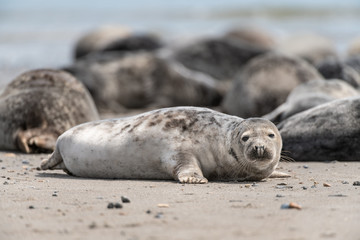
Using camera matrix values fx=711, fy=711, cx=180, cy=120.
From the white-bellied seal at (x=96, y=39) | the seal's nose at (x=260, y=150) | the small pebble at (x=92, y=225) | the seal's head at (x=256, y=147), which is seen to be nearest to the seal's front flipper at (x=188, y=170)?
the seal's head at (x=256, y=147)

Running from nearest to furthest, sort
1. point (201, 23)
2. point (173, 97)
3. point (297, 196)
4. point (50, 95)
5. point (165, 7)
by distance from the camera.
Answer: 1. point (297, 196)
2. point (50, 95)
3. point (173, 97)
4. point (201, 23)
5. point (165, 7)

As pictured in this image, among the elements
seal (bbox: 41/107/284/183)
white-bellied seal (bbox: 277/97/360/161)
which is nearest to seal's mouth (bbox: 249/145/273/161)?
seal (bbox: 41/107/284/183)

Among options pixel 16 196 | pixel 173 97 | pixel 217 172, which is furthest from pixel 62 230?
pixel 173 97

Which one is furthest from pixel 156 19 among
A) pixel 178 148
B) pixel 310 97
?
pixel 178 148

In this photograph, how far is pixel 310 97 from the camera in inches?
301

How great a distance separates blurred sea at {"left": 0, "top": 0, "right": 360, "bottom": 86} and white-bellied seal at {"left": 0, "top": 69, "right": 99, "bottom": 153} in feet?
39.1

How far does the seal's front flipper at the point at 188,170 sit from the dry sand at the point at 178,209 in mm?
90

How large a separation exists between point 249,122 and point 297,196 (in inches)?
37.3

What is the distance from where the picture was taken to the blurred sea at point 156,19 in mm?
26547

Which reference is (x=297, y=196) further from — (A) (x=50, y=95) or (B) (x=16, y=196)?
(A) (x=50, y=95)

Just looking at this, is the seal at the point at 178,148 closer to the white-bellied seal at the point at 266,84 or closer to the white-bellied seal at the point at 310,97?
the white-bellied seal at the point at 310,97

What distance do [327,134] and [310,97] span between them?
1.44 metres

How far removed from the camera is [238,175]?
509 cm

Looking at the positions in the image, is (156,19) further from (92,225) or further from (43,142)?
(92,225)
